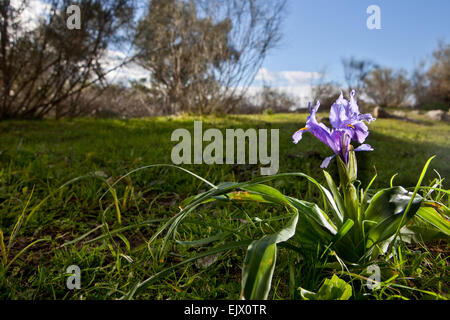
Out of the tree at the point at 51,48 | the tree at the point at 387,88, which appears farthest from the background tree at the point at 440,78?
the tree at the point at 51,48

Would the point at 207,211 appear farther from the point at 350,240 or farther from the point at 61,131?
the point at 61,131

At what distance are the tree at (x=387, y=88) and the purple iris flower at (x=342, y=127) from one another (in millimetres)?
9776

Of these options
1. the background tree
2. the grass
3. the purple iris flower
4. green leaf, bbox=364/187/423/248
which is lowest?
the grass

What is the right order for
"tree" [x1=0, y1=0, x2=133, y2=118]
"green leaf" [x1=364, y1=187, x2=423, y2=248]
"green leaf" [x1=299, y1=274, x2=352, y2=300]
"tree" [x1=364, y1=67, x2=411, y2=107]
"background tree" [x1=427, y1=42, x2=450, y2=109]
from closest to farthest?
"green leaf" [x1=299, y1=274, x2=352, y2=300], "green leaf" [x1=364, y1=187, x2=423, y2=248], "tree" [x1=0, y1=0, x2=133, y2=118], "background tree" [x1=427, y1=42, x2=450, y2=109], "tree" [x1=364, y1=67, x2=411, y2=107]

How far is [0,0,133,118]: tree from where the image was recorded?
5.30 m

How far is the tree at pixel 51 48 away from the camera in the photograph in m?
5.30

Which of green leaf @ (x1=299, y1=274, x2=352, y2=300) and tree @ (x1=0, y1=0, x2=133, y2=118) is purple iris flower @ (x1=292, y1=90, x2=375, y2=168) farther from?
tree @ (x1=0, y1=0, x2=133, y2=118)

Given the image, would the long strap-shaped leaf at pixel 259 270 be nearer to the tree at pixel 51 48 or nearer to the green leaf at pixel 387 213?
the green leaf at pixel 387 213

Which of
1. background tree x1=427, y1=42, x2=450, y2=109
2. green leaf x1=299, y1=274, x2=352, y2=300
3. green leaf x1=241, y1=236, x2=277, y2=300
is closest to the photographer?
green leaf x1=241, y1=236, x2=277, y2=300

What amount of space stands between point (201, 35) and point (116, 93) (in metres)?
4.30

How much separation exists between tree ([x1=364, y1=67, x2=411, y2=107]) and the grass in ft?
24.2

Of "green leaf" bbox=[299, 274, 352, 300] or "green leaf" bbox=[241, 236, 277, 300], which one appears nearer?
"green leaf" bbox=[241, 236, 277, 300]

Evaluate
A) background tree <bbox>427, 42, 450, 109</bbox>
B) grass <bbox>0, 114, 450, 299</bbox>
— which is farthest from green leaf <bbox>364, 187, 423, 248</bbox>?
background tree <bbox>427, 42, 450, 109</bbox>
